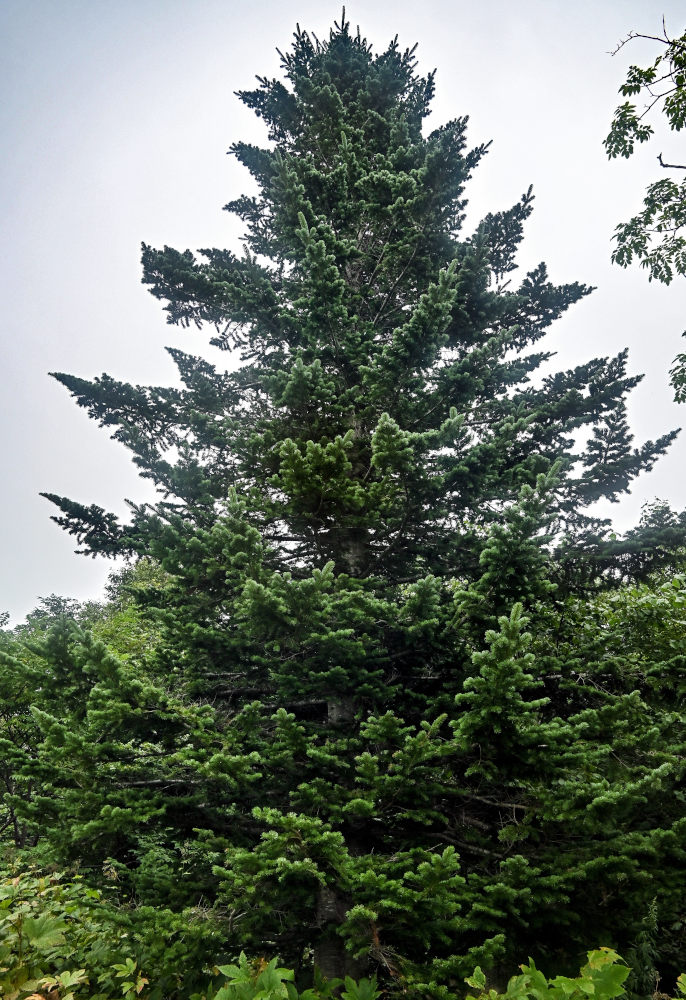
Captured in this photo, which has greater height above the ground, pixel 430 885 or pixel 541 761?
pixel 541 761

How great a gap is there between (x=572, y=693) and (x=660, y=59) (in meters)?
9.93

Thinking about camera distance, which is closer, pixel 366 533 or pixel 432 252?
pixel 366 533

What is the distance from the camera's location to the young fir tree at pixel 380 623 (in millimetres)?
4051

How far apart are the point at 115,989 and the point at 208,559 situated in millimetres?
3556

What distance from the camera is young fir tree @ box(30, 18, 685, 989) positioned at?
405 cm

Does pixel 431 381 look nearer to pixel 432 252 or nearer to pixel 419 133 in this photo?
pixel 432 252

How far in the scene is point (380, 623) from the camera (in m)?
5.83

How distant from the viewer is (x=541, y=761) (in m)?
4.11

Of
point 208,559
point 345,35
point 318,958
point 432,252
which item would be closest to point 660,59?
point 432,252

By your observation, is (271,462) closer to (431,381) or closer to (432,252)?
(431,381)

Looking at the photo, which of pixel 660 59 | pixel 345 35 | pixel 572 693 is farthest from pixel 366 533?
pixel 345 35

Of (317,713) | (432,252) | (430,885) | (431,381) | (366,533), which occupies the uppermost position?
(432,252)

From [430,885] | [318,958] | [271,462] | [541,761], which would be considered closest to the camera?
[430,885]

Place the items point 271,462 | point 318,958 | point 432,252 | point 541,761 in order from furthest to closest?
point 432,252, point 271,462, point 318,958, point 541,761
